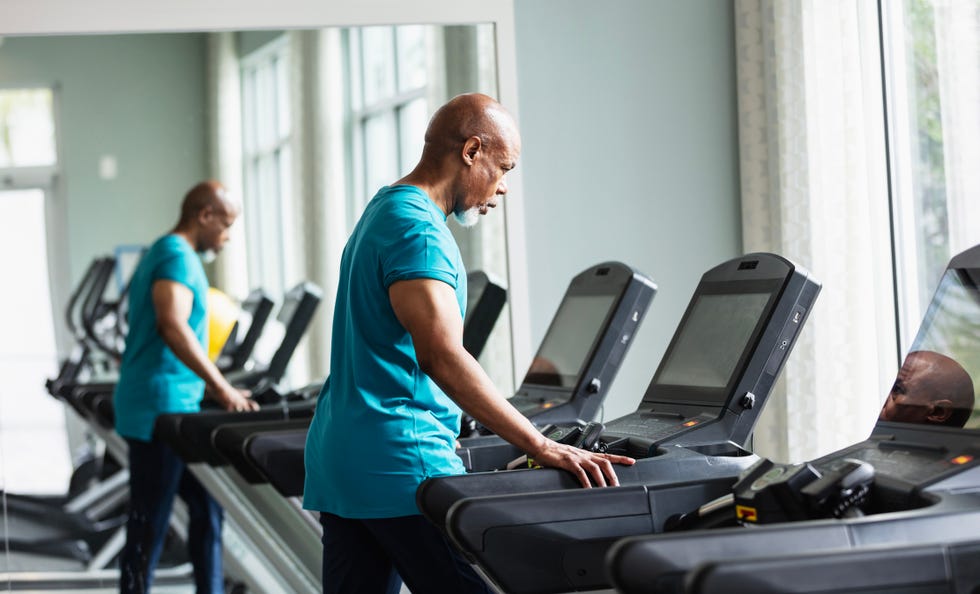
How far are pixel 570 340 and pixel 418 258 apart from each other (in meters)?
0.97

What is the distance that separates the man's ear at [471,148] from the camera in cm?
213

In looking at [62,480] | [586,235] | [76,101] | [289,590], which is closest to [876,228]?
[586,235]

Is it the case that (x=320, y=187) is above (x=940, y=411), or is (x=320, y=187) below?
above

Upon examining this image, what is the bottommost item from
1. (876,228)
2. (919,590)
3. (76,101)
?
(919,590)

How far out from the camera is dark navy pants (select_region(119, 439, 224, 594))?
4.06 metres

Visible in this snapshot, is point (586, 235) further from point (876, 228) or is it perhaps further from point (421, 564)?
point (421, 564)

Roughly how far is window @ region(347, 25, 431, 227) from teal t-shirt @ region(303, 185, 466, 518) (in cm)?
215

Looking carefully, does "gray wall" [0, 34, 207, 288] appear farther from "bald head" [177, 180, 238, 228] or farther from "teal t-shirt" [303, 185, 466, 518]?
"teal t-shirt" [303, 185, 466, 518]

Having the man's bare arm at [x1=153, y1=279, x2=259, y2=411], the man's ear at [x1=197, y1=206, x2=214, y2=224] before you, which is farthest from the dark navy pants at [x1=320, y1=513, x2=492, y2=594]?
the man's ear at [x1=197, y1=206, x2=214, y2=224]

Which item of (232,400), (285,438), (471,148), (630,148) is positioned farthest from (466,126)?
(630,148)

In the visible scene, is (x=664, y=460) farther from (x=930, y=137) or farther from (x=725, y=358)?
(x=930, y=137)

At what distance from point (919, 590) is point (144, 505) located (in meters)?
3.18

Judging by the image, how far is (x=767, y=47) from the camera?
157 inches

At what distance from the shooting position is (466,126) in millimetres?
2131
